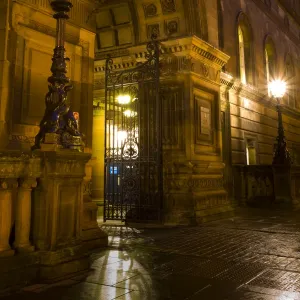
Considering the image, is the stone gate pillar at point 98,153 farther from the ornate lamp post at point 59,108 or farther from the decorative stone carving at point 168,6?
the ornate lamp post at point 59,108

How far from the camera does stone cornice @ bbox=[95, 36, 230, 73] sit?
38.1 ft

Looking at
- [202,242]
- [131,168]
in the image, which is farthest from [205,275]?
[131,168]

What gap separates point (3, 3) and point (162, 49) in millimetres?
6325

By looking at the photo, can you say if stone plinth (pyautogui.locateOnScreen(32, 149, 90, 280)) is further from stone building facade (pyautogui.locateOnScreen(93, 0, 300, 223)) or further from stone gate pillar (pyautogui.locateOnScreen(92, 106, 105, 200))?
stone gate pillar (pyautogui.locateOnScreen(92, 106, 105, 200))

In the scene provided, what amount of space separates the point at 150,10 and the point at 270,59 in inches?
485

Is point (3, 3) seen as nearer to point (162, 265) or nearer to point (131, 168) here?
point (162, 265)

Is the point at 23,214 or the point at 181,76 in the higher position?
the point at 181,76

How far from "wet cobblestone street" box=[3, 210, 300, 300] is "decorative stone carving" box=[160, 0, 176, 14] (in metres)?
8.15

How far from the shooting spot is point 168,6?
13.2m

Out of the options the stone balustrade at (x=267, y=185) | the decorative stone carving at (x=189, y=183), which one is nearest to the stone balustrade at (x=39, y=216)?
the decorative stone carving at (x=189, y=183)

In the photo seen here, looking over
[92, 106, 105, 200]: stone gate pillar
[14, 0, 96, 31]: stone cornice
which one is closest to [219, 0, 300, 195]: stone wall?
[92, 106, 105, 200]: stone gate pillar

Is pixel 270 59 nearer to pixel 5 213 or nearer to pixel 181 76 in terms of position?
pixel 181 76

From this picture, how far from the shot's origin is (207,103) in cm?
1266

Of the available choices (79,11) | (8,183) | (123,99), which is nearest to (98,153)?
(123,99)
